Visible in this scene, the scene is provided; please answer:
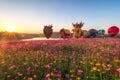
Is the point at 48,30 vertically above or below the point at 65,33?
above

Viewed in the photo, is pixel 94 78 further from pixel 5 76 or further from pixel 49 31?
pixel 49 31

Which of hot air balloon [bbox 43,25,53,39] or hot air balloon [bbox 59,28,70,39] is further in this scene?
hot air balloon [bbox 43,25,53,39]

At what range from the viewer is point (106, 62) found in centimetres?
795

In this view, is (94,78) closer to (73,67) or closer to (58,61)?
(73,67)

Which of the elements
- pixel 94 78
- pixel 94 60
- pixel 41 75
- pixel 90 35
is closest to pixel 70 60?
pixel 94 60

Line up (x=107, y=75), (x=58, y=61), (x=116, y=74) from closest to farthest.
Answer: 1. (x=116, y=74)
2. (x=107, y=75)
3. (x=58, y=61)

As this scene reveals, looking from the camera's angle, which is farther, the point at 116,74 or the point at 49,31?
the point at 49,31

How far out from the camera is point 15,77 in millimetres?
7203

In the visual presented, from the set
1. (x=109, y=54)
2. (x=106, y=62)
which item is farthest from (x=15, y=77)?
(x=109, y=54)

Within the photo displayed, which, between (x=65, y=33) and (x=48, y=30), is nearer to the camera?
(x=65, y=33)

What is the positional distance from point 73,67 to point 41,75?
44.4 inches

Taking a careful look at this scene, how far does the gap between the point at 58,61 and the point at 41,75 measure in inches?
64.2

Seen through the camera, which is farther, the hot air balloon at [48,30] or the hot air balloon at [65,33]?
the hot air balloon at [48,30]

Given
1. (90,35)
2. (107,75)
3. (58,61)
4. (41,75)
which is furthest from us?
(90,35)
